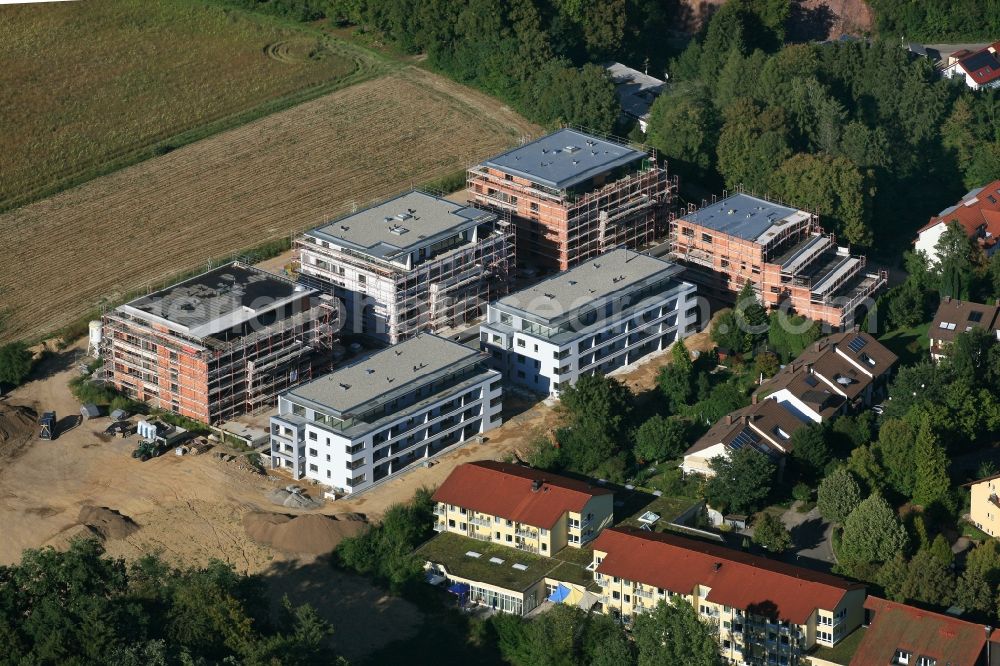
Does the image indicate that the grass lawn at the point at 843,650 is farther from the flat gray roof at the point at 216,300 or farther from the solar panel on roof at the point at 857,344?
the flat gray roof at the point at 216,300

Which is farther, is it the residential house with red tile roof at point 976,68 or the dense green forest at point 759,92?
the residential house with red tile roof at point 976,68

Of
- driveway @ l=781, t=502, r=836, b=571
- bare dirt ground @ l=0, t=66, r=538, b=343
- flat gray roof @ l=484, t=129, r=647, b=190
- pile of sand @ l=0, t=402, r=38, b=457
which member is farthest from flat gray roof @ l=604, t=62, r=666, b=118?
pile of sand @ l=0, t=402, r=38, b=457

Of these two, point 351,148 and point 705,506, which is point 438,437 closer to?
point 705,506

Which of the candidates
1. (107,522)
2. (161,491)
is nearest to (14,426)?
(161,491)

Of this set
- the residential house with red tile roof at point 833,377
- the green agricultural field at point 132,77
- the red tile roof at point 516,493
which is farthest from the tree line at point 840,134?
the red tile roof at point 516,493

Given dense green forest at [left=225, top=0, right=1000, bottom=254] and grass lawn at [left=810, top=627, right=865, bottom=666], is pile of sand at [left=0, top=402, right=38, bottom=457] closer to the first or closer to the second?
grass lawn at [left=810, top=627, right=865, bottom=666]

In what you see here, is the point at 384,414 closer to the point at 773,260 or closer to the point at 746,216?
the point at 773,260
